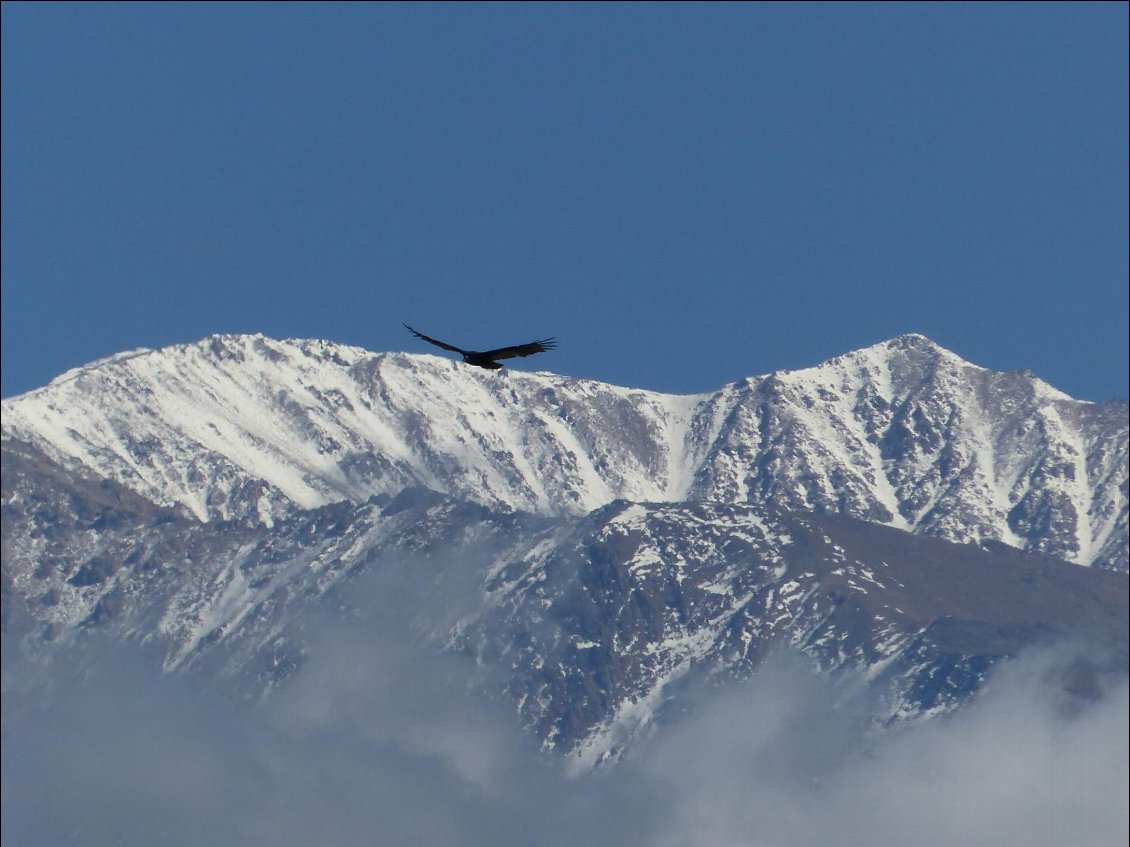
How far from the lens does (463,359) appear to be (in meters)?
170

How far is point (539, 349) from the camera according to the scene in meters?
166

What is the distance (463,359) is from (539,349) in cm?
557
